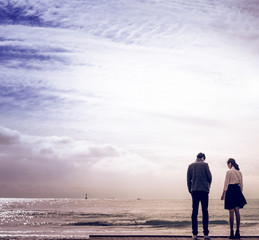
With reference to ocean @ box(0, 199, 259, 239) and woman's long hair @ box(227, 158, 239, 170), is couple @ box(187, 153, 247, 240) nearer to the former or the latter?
woman's long hair @ box(227, 158, 239, 170)

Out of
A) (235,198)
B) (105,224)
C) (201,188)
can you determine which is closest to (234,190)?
(235,198)

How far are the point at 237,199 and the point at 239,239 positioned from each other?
957mm

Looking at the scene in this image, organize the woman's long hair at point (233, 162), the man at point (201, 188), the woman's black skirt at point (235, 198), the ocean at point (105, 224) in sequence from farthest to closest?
the ocean at point (105, 224)
the woman's long hair at point (233, 162)
the woman's black skirt at point (235, 198)
the man at point (201, 188)

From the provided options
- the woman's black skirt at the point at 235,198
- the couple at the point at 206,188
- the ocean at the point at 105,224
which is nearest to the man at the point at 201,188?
the couple at the point at 206,188

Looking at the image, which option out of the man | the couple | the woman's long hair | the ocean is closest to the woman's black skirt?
the couple

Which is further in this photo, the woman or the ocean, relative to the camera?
the ocean

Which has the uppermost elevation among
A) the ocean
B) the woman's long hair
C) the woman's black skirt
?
the woman's long hair

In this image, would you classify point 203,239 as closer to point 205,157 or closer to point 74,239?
point 205,157

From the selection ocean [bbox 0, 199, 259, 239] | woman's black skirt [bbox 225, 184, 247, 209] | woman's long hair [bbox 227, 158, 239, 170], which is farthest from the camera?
ocean [bbox 0, 199, 259, 239]

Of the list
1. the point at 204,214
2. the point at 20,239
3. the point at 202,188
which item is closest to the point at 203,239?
Answer: the point at 204,214

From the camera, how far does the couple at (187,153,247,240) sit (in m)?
8.20

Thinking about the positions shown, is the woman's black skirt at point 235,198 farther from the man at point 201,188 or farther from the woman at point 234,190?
the man at point 201,188

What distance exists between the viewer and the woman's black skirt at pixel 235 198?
341 inches

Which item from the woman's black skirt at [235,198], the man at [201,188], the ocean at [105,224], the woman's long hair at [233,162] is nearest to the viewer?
the man at [201,188]
